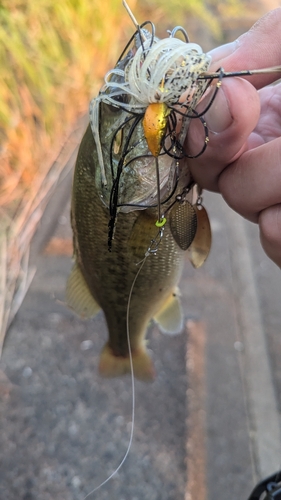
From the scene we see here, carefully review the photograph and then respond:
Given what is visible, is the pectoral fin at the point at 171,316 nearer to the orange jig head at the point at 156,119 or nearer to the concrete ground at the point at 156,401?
the concrete ground at the point at 156,401

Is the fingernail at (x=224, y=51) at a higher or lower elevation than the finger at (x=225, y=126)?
higher

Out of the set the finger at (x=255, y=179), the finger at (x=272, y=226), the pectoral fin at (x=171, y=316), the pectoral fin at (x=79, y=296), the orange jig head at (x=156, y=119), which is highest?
the orange jig head at (x=156, y=119)

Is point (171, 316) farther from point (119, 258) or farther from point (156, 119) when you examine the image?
point (156, 119)

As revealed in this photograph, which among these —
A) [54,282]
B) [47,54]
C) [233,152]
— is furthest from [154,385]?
[47,54]

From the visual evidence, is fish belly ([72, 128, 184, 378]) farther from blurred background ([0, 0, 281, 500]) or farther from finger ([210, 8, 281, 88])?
blurred background ([0, 0, 281, 500])

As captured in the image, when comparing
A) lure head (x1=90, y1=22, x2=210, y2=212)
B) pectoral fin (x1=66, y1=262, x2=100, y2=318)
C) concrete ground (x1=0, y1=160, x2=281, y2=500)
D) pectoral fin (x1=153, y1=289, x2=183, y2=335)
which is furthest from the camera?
concrete ground (x1=0, y1=160, x2=281, y2=500)

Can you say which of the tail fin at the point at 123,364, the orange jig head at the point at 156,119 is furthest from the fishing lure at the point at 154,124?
the tail fin at the point at 123,364

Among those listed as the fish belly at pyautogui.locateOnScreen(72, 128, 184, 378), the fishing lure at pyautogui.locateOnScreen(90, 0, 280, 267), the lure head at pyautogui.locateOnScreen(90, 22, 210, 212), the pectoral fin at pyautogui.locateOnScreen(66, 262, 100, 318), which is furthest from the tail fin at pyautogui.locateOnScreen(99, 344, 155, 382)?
the lure head at pyautogui.locateOnScreen(90, 22, 210, 212)
